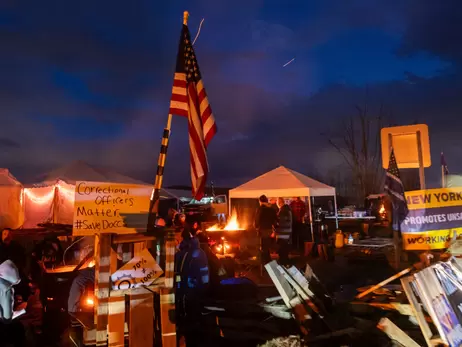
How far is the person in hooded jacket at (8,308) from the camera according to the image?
4844mm

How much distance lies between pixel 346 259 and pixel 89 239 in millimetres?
8334

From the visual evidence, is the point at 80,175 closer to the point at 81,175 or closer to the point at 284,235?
the point at 81,175

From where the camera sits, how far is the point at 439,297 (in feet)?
15.3

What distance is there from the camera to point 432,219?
6.41 m

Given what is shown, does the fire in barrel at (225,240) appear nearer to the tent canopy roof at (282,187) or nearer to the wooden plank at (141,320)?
the tent canopy roof at (282,187)

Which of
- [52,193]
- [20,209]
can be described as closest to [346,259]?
[52,193]

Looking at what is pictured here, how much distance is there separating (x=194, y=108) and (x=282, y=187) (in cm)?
903

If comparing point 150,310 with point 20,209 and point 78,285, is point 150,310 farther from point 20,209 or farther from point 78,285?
point 20,209

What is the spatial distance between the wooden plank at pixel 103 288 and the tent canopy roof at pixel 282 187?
1137cm

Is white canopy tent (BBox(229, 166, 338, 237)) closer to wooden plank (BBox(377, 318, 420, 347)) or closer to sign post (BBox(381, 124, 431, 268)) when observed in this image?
sign post (BBox(381, 124, 431, 268))

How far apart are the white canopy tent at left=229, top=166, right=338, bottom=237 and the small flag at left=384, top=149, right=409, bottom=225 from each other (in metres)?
7.06

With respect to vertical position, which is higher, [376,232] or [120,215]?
[120,215]

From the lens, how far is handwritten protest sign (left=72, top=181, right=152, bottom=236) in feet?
12.6

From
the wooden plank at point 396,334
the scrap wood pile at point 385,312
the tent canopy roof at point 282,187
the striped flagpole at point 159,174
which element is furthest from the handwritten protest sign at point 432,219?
the tent canopy roof at point 282,187
